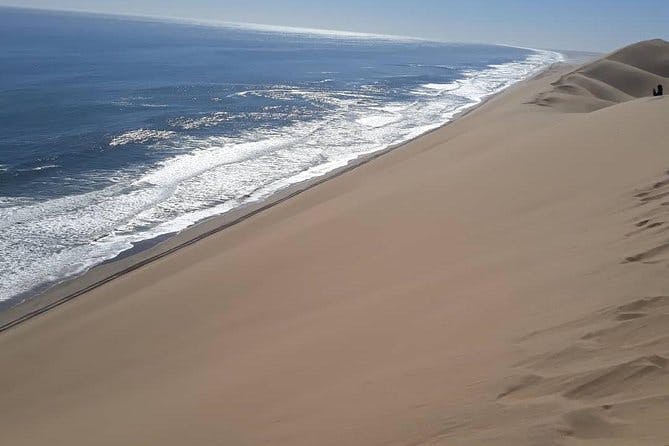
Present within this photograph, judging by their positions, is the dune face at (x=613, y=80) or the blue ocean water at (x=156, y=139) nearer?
the blue ocean water at (x=156, y=139)

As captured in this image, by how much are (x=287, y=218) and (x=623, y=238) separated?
277 inches

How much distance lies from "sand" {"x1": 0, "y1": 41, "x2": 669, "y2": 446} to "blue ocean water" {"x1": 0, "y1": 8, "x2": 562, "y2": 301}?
105 inches

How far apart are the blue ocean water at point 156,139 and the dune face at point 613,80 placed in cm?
551

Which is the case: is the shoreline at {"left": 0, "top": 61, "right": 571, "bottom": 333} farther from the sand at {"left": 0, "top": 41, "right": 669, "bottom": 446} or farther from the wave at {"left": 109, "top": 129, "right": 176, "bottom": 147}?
the wave at {"left": 109, "top": 129, "right": 176, "bottom": 147}

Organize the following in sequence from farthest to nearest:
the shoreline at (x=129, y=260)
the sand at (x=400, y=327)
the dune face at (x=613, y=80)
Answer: the dune face at (x=613, y=80) → the shoreline at (x=129, y=260) → the sand at (x=400, y=327)

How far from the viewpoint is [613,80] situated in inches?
1075

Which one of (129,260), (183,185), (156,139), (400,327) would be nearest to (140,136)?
(156,139)

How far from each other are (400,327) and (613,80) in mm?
26896

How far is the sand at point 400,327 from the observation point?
11.3 feet

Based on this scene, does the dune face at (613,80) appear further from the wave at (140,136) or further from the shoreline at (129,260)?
the wave at (140,136)

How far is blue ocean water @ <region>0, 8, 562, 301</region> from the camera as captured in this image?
40.3 ft

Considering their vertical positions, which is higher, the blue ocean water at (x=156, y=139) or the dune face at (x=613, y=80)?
the dune face at (x=613, y=80)

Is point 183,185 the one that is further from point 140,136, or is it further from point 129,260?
point 140,136

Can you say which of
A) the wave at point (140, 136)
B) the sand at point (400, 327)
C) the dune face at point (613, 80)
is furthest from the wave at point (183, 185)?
the dune face at point (613, 80)
